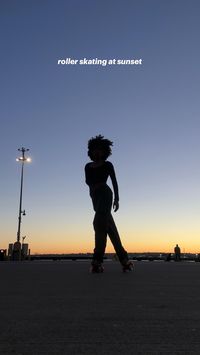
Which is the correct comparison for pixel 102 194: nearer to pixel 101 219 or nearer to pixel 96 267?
pixel 101 219

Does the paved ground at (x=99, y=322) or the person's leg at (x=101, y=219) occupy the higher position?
the person's leg at (x=101, y=219)

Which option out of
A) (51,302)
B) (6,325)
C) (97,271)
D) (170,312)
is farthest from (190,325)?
(97,271)

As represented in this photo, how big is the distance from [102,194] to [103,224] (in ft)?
1.67

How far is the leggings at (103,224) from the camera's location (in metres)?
8.39

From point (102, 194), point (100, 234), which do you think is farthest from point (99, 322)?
point (102, 194)

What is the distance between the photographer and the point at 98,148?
868cm

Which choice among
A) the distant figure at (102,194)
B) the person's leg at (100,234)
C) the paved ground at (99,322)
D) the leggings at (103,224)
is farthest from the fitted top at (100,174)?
the paved ground at (99,322)

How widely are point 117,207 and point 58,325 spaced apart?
559 cm

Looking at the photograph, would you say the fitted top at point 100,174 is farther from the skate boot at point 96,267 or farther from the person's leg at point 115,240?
the skate boot at point 96,267

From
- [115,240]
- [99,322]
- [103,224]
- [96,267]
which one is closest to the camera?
[99,322]

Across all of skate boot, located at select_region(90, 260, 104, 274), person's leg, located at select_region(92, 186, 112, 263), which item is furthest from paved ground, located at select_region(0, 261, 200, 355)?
person's leg, located at select_region(92, 186, 112, 263)

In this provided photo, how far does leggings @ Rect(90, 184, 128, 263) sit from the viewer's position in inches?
330

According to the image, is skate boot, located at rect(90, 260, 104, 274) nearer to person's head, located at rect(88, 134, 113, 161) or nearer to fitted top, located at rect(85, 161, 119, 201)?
fitted top, located at rect(85, 161, 119, 201)

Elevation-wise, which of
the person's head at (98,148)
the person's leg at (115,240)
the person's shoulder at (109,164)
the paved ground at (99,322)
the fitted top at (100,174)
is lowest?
the paved ground at (99,322)
